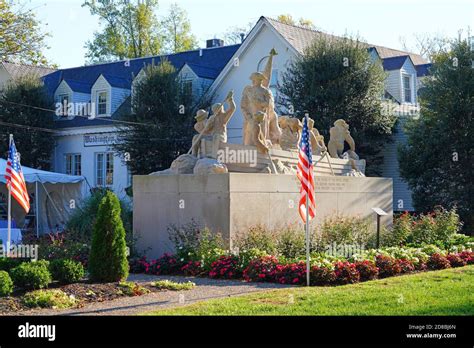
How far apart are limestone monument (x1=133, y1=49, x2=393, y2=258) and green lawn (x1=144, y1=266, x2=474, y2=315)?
4.81m

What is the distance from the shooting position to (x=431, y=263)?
1731 centimetres

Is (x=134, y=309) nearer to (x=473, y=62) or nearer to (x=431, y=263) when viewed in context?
(x=431, y=263)

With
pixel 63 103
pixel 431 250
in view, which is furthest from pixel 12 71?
pixel 431 250

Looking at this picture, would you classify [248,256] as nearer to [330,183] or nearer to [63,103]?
[330,183]

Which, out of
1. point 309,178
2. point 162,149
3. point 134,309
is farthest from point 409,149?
point 134,309

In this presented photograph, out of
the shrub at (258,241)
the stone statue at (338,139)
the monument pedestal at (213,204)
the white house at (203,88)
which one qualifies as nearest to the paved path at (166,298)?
the shrub at (258,241)

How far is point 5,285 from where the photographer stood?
482 inches

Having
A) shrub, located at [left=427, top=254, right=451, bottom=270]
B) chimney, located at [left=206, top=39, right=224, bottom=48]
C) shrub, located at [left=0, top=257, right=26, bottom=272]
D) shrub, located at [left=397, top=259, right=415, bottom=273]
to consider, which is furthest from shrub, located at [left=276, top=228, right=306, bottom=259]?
chimney, located at [left=206, top=39, right=224, bottom=48]

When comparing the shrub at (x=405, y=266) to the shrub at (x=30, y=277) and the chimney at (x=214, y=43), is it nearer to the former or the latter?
the shrub at (x=30, y=277)

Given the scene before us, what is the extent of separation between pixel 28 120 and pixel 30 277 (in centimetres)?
2834

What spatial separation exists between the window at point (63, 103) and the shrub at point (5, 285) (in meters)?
29.7
